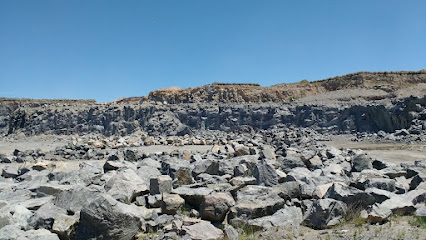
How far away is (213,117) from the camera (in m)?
40.1

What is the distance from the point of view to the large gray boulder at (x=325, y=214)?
538 centimetres

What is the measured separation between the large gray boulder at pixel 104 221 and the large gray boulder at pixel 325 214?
9.94 feet

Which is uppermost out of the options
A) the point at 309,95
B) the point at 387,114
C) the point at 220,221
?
the point at 309,95

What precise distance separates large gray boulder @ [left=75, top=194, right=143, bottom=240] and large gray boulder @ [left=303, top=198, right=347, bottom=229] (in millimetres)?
3030

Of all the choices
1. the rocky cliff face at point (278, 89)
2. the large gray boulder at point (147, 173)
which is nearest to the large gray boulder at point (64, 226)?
the large gray boulder at point (147, 173)

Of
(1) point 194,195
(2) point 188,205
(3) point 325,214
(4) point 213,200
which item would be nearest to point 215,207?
(4) point 213,200

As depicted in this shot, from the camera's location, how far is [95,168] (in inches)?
372

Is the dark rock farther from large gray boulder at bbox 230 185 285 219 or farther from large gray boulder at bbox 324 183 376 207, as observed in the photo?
large gray boulder at bbox 324 183 376 207

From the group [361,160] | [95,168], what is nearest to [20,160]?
[95,168]

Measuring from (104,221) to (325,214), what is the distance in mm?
3585

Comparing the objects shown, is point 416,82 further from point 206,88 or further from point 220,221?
point 220,221

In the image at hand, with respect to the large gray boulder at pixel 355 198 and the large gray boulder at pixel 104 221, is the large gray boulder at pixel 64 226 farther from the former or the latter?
the large gray boulder at pixel 355 198

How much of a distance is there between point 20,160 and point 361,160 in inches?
607

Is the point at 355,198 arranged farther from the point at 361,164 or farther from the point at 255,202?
the point at 361,164
